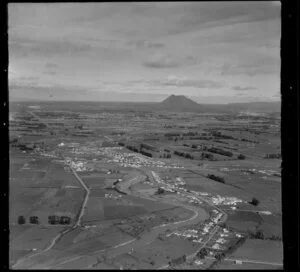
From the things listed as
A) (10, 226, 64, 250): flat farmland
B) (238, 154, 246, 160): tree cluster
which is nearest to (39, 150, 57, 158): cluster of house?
(10, 226, 64, 250): flat farmland

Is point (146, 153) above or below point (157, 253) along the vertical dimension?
above

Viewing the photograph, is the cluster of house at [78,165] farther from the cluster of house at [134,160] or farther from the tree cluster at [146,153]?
the tree cluster at [146,153]

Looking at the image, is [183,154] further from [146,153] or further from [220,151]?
[220,151]

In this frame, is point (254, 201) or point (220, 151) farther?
point (220, 151)

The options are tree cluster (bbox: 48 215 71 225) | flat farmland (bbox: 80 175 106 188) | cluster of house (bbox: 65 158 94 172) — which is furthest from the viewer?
cluster of house (bbox: 65 158 94 172)

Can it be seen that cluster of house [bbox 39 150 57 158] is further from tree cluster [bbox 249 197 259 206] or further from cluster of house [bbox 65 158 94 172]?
tree cluster [bbox 249 197 259 206]

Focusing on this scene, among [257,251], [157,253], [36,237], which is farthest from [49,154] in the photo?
[257,251]

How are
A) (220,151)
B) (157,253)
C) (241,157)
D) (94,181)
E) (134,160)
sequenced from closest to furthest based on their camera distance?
1. (157,253)
2. (94,181)
3. (134,160)
4. (241,157)
5. (220,151)

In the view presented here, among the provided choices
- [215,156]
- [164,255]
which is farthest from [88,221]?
[215,156]

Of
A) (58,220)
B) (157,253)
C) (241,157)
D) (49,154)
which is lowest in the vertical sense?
(157,253)
